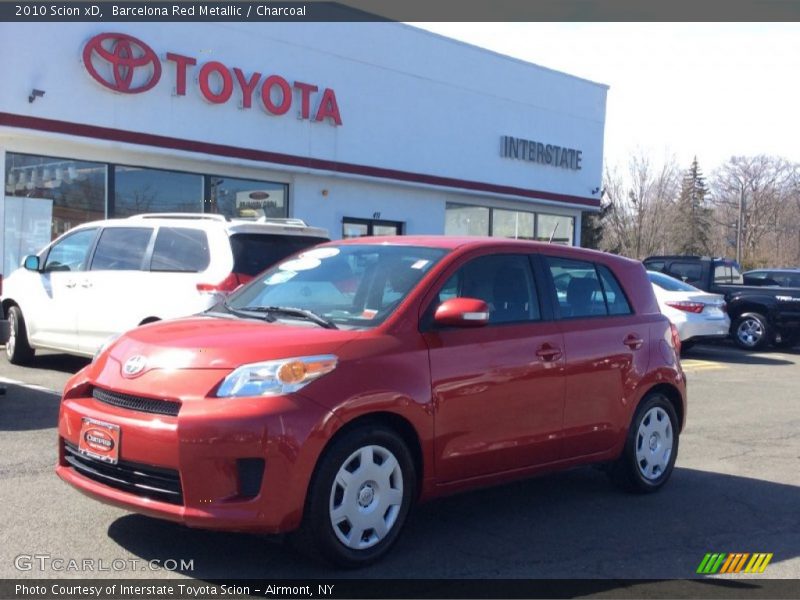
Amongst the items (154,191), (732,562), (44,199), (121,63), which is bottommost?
(732,562)

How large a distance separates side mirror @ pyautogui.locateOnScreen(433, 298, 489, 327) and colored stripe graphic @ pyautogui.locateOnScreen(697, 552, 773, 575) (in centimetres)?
184

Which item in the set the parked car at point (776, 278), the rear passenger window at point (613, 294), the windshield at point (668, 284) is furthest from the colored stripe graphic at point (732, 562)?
the parked car at point (776, 278)

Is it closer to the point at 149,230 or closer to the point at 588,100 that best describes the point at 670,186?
the point at 588,100

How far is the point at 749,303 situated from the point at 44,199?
44.8 feet

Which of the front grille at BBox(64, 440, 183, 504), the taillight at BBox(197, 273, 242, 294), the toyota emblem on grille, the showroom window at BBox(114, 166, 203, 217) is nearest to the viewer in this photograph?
the front grille at BBox(64, 440, 183, 504)

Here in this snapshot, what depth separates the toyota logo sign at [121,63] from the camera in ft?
51.9

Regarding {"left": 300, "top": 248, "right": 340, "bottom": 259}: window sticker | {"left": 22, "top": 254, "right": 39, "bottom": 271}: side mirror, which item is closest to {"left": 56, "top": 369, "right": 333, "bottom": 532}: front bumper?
{"left": 300, "top": 248, "right": 340, "bottom": 259}: window sticker

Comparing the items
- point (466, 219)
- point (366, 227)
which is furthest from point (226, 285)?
point (466, 219)

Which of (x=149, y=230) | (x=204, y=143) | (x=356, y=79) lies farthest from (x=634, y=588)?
(x=356, y=79)

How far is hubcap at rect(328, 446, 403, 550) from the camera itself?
4766mm

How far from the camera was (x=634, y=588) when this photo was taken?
486 cm

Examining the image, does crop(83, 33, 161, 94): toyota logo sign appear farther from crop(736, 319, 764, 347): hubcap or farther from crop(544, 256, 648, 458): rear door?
crop(736, 319, 764, 347): hubcap

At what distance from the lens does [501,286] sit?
19.6 ft

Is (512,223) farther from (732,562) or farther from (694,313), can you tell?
(732,562)
